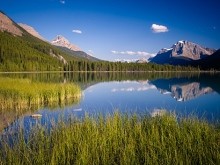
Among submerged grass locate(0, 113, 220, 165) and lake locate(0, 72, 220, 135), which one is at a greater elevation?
submerged grass locate(0, 113, 220, 165)

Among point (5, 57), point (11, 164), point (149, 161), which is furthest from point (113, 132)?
point (5, 57)

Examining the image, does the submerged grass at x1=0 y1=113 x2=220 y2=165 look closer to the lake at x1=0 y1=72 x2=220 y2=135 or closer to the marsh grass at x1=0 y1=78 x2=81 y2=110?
the lake at x1=0 y1=72 x2=220 y2=135

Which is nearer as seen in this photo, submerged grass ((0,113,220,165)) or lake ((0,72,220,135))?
submerged grass ((0,113,220,165))

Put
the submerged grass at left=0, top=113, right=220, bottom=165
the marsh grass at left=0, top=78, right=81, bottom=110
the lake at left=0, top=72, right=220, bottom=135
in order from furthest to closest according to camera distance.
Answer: the marsh grass at left=0, top=78, right=81, bottom=110, the lake at left=0, top=72, right=220, bottom=135, the submerged grass at left=0, top=113, right=220, bottom=165

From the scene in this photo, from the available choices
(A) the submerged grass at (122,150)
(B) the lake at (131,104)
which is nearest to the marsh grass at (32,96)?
(B) the lake at (131,104)

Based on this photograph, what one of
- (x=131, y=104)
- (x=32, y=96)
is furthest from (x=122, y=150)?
(x=131, y=104)

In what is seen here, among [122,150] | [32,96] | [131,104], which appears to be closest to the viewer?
[122,150]

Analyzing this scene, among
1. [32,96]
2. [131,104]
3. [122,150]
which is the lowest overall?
[131,104]

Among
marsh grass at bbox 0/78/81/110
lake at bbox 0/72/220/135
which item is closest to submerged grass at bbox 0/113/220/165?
lake at bbox 0/72/220/135

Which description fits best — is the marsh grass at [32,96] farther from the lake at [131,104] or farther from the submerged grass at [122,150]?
the submerged grass at [122,150]

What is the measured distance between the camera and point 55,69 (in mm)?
194250

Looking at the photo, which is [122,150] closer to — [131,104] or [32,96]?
[32,96]

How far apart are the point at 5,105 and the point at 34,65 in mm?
148164

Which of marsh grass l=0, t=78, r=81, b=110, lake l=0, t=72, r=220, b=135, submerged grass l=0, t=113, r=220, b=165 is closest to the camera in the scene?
submerged grass l=0, t=113, r=220, b=165
